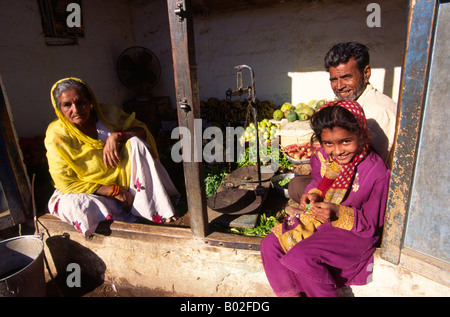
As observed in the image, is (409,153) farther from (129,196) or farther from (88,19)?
(88,19)

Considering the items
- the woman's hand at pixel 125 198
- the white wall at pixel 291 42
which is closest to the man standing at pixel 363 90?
the woman's hand at pixel 125 198

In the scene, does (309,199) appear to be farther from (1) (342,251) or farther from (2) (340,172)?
(1) (342,251)

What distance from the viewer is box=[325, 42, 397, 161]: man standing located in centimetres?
226

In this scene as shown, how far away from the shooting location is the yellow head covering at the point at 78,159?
2623 millimetres

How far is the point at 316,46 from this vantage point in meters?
5.43

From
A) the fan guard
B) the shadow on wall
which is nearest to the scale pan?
the shadow on wall

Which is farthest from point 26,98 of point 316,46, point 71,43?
point 316,46

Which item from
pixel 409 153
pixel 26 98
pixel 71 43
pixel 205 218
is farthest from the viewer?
pixel 71 43

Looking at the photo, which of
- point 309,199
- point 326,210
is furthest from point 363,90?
point 326,210

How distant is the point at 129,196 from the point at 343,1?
16.6 ft

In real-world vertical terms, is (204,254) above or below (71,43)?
below

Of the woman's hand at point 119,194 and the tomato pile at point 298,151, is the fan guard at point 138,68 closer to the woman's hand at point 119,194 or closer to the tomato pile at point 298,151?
the tomato pile at point 298,151

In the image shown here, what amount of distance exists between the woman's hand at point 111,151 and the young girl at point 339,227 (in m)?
1.75

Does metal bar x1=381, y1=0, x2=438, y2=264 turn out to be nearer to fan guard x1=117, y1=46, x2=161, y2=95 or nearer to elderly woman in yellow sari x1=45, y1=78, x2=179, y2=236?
elderly woman in yellow sari x1=45, y1=78, x2=179, y2=236
